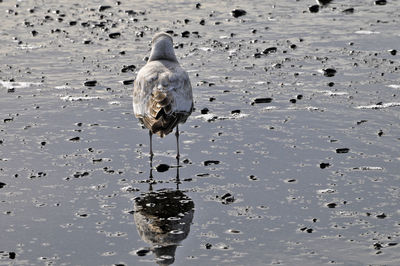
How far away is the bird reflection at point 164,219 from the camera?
7.71 metres

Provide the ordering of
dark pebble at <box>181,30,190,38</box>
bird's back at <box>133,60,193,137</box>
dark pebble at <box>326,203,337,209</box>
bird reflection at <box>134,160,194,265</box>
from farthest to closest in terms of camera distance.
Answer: dark pebble at <box>181,30,190,38</box> → bird's back at <box>133,60,193,137</box> → dark pebble at <box>326,203,337,209</box> → bird reflection at <box>134,160,194,265</box>

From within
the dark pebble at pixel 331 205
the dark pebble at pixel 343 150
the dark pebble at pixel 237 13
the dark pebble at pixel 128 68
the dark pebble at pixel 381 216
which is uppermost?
the dark pebble at pixel 237 13

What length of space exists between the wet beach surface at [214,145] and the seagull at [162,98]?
0.64 metres

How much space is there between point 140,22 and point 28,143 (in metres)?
7.88

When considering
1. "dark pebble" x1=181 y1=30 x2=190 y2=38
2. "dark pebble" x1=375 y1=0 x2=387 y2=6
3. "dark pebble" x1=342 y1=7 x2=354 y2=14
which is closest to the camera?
"dark pebble" x1=181 y1=30 x2=190 y2=38

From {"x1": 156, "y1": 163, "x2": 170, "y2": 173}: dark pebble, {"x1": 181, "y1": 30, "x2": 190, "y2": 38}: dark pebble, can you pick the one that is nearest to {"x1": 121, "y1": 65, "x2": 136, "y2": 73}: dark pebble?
{"x1": 181, "y1": 30, "x2": 190, "y2": 38}: dark pebble

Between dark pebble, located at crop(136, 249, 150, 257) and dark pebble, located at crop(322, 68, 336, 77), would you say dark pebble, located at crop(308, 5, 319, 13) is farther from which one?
dark pebble, located at crop(136, 249, 150, 257)

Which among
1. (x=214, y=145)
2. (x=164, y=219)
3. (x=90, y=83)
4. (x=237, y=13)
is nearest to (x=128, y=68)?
(x=90, y=83)

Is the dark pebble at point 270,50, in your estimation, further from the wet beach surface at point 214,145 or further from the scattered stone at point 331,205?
the scattered stone at point 331,205

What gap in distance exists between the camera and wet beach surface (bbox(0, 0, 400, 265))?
25.8ft

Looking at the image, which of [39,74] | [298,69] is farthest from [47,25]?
[298,69]

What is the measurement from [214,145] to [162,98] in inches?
A: 50.3

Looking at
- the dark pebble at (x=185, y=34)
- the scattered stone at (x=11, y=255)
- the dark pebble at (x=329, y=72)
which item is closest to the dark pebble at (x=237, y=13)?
the dark pebble at (x=185, y=34)

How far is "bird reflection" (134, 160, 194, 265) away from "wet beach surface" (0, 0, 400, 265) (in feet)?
0.08
